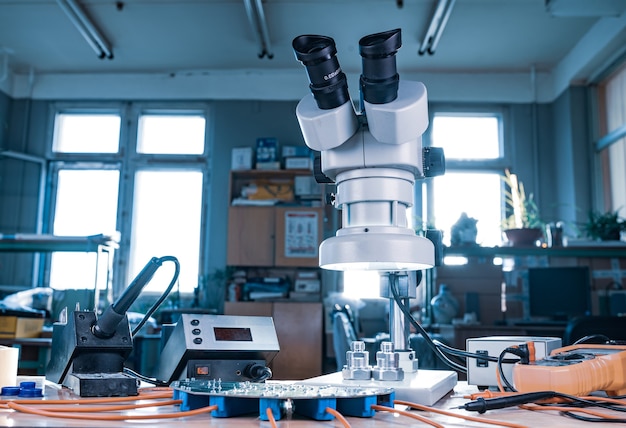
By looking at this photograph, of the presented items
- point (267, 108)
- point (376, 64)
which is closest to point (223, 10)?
point (267, 108)

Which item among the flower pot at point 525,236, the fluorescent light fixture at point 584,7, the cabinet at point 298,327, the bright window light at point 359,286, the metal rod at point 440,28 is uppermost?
the metal rod at point 440,28

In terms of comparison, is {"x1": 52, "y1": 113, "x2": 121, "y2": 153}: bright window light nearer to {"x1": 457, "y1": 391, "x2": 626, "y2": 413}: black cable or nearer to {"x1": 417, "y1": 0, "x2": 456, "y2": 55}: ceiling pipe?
{"x1": 417, "y1": 0, "x2": 456, "y2": 55}: ceiling pipe

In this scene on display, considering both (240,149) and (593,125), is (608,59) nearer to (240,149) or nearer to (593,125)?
(593,125)

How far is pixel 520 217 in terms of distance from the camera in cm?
509

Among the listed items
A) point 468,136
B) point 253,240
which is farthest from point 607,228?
Answer: point 253,240

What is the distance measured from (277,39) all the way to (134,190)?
6.52ft

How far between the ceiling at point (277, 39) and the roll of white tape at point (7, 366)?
4.18 metres

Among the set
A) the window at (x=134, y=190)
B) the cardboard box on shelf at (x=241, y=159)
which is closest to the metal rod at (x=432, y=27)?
the cardboard box on shelf at (x=241, y=159)

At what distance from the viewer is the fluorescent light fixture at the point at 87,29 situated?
183 inches

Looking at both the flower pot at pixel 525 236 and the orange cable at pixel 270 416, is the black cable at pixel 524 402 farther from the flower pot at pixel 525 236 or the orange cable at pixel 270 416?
the flower pot at pixel 525 236

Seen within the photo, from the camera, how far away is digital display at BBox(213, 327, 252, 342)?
1039mm

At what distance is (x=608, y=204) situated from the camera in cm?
530

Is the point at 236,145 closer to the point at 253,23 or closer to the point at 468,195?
the point at 253,23

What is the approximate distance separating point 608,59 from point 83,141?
483cm
